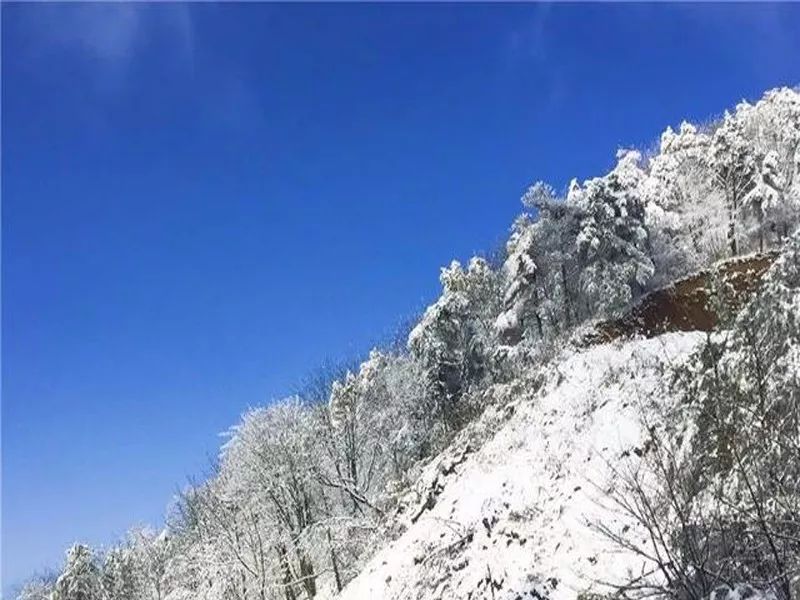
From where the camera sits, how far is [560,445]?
63.2 ft

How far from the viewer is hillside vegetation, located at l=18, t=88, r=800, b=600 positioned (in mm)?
10383

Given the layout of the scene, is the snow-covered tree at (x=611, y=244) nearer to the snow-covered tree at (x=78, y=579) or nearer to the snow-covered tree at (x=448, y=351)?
the snow-covered tree at (x=448, y=351)

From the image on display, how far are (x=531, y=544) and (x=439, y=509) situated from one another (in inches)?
178

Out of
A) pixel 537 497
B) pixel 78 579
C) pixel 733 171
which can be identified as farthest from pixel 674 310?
pixel 78 579

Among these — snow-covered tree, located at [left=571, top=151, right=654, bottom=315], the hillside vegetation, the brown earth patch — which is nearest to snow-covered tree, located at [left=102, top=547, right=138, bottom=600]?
the hillside vegetation

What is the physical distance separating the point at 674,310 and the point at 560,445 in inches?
531

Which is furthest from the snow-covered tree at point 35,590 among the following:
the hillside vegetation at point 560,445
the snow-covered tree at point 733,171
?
the snow-covered tree at point 733,171

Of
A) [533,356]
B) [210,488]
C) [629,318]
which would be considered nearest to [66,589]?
[210,488]

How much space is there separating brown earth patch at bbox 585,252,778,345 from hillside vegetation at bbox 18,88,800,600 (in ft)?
0.56

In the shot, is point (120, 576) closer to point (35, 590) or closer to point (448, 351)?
point (35, 590)

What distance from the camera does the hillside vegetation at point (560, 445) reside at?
1038cm

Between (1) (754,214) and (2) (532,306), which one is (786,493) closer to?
(2) (532,306)

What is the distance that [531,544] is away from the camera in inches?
667

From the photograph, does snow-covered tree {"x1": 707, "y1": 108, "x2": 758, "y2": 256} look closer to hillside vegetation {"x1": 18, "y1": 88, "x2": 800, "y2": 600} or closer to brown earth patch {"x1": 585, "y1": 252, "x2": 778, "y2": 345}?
hillside vegetation {"x1": 18, "y1": 88, "x2": 800, "y2": 600}
